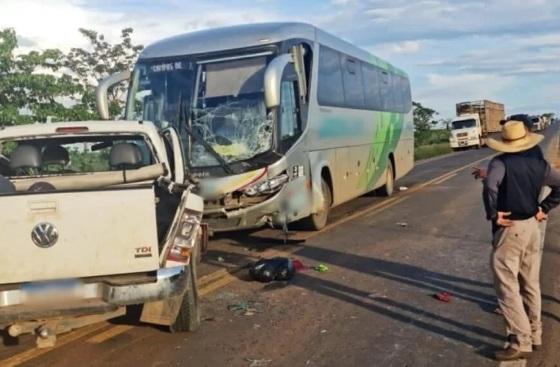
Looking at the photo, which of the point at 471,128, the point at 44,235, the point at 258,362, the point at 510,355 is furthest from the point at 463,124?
the point at 44,235

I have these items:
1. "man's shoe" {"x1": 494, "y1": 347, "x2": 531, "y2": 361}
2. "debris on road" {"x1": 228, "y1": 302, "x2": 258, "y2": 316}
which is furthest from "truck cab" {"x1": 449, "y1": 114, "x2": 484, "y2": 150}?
"man's shoe" {"x1": 494, "y1": 347, "x2": 531, "y2": 361}

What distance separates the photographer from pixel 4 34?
50.8ft

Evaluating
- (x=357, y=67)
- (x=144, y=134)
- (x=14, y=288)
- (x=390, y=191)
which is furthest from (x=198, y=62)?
(x=390, y=191)

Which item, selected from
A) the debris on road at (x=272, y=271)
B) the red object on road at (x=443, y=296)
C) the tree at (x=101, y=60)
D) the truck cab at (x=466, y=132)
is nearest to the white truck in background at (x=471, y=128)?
the truck cab at (x=466, y=132)

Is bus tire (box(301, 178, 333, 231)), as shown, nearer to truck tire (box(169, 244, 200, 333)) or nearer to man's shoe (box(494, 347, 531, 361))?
truck tire (box(169, 244, 200, 333))

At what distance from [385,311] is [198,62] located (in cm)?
539

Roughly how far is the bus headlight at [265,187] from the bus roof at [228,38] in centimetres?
203

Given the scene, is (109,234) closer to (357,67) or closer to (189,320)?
(189,320)

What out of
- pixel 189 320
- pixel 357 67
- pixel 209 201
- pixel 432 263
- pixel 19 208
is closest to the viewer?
pixel 19 208

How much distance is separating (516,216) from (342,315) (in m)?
2.09

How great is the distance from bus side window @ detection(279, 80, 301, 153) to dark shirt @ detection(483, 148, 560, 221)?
5.40 metres

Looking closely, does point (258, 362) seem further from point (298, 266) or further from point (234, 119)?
point (234, 119)

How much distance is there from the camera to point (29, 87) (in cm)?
1612

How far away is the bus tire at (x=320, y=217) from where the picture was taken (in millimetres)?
12266
